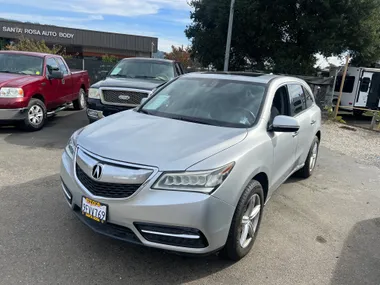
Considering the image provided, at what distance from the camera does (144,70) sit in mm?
8555

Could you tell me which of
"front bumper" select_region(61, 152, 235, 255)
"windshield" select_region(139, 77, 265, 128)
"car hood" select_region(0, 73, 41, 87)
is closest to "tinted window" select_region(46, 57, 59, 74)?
"car hood" select_region(0, 73, 41, 87)

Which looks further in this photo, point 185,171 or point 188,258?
point 188,258

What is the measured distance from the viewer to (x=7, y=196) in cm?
433

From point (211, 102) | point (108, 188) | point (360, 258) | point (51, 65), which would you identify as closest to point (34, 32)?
point (51, 65)

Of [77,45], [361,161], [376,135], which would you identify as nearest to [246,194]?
[361,161]

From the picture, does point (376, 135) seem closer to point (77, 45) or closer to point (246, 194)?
point (246, 194)

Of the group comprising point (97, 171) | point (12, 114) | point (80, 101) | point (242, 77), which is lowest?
point (80, 101)

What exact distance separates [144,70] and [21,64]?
293 centimetres

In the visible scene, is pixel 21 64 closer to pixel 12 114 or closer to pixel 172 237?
pixel 12 114

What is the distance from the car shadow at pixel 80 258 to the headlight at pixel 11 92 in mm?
4084

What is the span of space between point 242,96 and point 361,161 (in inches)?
199

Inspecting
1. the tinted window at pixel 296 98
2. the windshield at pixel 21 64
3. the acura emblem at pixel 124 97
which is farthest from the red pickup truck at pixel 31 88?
the tinted window at pixel 296 98

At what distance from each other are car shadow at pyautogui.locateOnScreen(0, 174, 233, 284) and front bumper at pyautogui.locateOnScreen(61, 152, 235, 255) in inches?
14.0

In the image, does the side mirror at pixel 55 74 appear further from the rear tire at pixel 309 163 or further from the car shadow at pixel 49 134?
→ the rear tire at pixel 309 163
